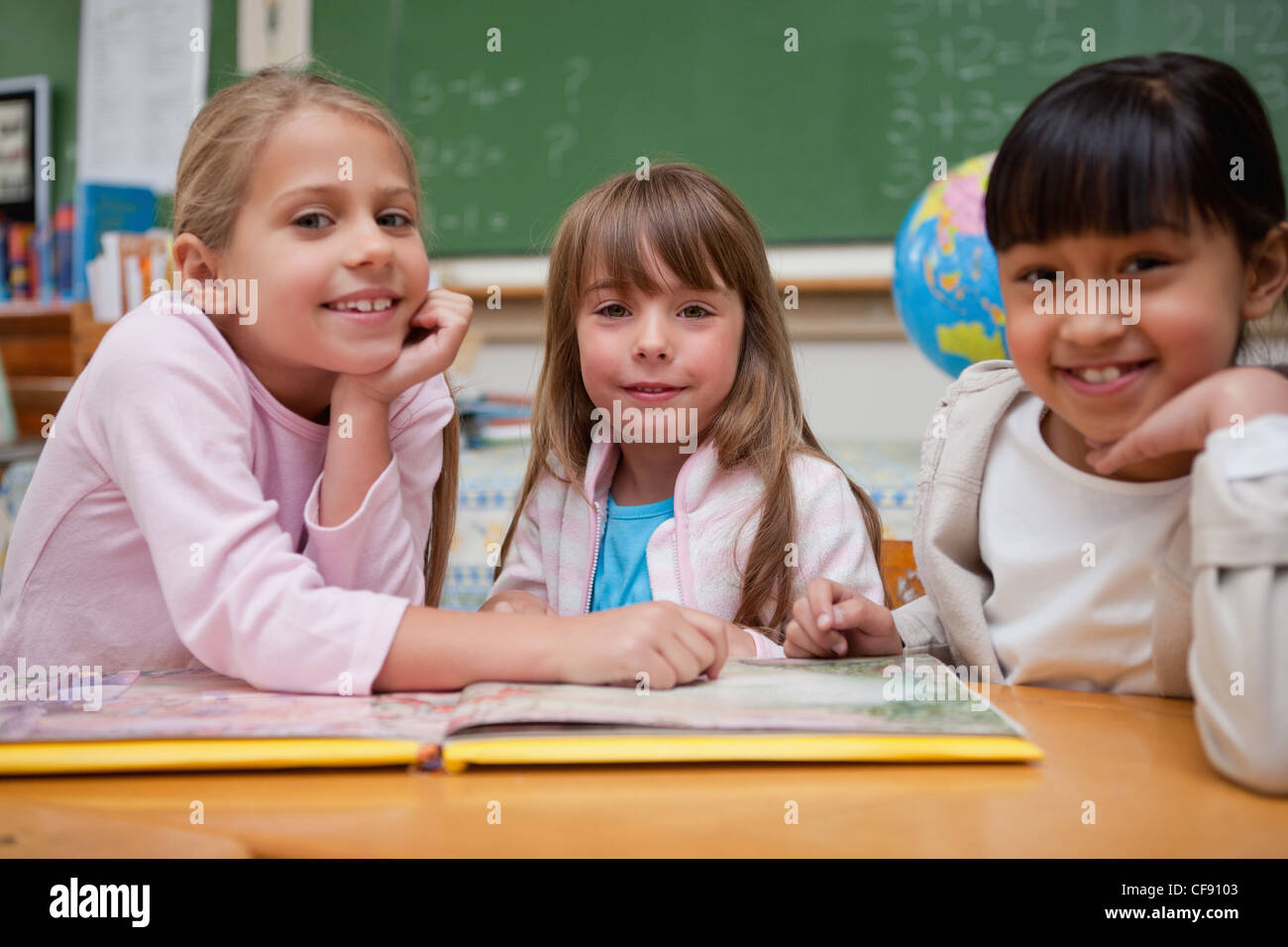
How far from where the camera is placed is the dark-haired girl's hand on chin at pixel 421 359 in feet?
3.64

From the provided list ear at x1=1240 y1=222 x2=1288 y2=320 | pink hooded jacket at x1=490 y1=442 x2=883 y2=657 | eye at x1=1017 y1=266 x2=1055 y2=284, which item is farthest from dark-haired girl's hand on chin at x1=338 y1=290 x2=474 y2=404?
ear at x1=1240 y1=222 x2=1288 y2=320

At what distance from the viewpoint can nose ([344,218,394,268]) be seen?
1.03m

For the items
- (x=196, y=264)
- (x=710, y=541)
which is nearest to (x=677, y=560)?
(x=710, y=541)

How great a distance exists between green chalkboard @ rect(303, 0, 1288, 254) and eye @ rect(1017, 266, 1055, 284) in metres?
2.25

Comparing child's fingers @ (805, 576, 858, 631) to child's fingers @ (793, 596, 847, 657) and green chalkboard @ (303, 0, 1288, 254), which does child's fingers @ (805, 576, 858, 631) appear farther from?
green chalkboard @ (303, 0, 1288, 254)

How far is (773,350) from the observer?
1398 mm

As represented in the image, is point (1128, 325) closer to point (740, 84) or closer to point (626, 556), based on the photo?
point (626, 556)

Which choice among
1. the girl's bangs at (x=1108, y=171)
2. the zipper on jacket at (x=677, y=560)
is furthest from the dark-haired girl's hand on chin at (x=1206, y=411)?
the zipper on jacket at (x=677, y=560)

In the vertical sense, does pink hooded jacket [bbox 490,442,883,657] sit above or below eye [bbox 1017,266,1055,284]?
below

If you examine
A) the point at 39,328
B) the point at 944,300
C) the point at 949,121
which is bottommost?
the point at 39,328

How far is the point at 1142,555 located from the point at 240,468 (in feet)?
2.48

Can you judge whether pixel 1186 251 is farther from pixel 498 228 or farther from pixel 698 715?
pixel 498 228
